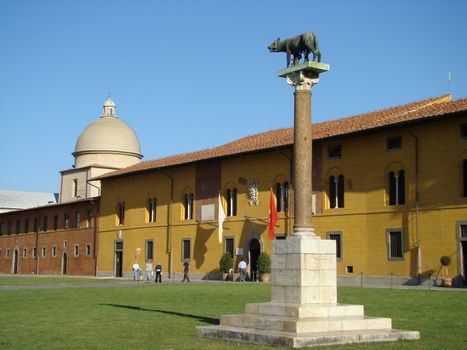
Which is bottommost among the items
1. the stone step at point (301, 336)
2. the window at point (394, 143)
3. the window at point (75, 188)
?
the stone step at point (301, 336)

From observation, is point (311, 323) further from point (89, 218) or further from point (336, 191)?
point (89, 218)

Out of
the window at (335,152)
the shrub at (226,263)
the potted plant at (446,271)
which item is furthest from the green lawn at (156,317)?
the shrub at (226,263)

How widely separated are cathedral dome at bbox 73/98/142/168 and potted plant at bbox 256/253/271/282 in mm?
29557

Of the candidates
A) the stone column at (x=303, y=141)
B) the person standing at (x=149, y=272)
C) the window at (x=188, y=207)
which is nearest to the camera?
the stone column at (x=303, y=141)

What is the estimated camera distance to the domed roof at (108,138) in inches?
2539

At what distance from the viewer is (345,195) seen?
34.8 meters

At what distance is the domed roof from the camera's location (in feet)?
212

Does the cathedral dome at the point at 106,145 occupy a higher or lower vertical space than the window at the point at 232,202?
higher

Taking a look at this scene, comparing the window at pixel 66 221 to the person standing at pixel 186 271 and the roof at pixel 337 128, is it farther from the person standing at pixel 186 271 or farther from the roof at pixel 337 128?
the person standing at pixel 186 271

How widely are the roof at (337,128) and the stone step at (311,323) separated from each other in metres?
17.6

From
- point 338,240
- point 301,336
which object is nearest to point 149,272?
point 338,240

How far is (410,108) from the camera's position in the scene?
117 feet

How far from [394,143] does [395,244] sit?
181 inches

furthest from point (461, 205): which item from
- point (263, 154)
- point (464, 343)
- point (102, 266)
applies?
point (102, 266)
